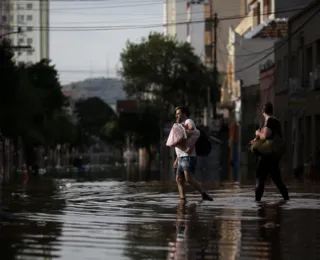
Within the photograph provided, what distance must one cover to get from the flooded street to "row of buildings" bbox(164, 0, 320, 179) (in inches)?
840

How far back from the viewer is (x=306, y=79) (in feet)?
151

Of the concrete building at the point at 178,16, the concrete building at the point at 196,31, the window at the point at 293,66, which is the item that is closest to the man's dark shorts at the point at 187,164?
the window at the point at 293,66

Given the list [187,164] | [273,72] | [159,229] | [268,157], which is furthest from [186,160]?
[273,72]

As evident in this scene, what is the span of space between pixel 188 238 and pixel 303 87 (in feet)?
113

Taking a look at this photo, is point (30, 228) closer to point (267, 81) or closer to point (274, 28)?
point (267, 81)

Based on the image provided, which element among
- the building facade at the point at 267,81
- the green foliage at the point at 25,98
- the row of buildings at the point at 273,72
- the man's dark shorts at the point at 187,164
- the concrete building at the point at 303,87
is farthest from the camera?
the building facade at the point at 267,81

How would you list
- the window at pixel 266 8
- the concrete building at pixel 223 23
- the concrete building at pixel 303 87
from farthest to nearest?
1. the concrete building at pixel 223 23
2. the window at pixel 266 8
3. the concrete building at pixel 303 87

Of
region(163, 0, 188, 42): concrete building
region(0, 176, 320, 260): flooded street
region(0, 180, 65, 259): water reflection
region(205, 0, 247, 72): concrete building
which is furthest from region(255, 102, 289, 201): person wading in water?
region(163, 0, 188, 42): concrete building

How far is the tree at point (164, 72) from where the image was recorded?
8988 centimetres

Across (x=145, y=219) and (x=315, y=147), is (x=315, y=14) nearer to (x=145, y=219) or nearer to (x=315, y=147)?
(x=315, y=147)

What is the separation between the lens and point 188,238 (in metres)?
11.7

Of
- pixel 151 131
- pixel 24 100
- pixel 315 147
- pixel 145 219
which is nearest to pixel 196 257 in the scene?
pixel 145 219

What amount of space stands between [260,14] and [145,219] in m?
60.0

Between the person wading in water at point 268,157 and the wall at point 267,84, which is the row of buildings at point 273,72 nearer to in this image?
the wall at point 267,84
